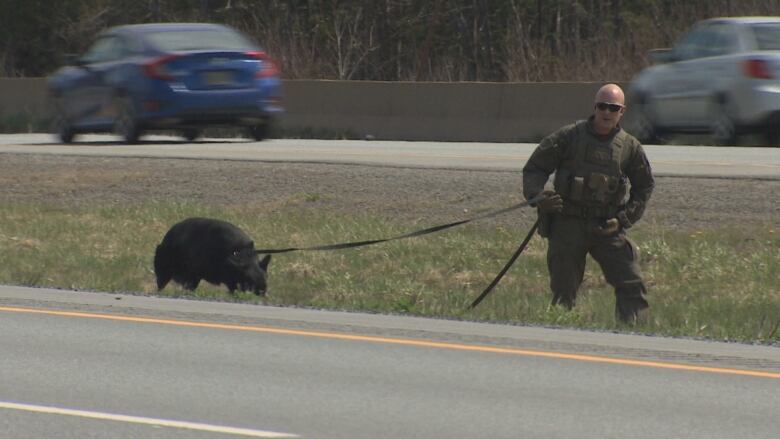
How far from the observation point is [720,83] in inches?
813

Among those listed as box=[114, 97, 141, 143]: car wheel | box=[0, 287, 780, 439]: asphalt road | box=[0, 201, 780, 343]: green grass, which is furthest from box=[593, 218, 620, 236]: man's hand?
box=[114, 97, 141, 143]: car wheel

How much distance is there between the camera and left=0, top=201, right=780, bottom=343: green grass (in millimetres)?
11898

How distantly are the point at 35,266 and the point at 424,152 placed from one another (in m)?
8.41

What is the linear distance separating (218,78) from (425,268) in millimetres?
8105

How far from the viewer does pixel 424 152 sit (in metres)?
22.3

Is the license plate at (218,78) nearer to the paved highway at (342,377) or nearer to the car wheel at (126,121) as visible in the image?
the car wheel at (126,121)

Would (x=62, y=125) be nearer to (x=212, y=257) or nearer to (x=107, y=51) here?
(x=107, y=51)

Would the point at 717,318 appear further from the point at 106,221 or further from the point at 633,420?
the point at 106,221

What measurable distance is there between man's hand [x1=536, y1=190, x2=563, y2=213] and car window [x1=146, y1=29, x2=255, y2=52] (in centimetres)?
1240

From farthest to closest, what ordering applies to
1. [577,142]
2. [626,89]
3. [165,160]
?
[626,89] → [165,160] → [577,142]

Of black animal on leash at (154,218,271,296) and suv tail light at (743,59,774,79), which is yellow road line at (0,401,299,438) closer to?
black animal on leash at (154,218,271,296)

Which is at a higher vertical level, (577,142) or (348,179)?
(577,142)

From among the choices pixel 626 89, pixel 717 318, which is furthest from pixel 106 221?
pixel 626 89

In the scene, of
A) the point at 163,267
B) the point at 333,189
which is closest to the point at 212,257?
the point at 163,267
